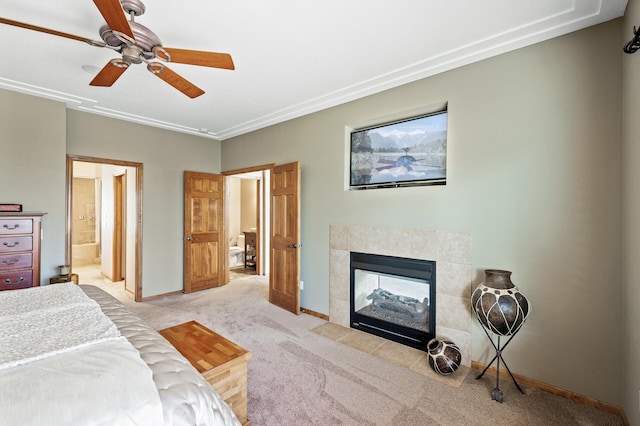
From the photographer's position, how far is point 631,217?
5.79 feet

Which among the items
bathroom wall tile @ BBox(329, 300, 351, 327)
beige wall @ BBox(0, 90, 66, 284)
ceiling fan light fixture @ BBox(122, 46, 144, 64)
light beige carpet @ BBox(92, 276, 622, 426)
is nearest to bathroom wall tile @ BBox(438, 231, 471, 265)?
light beige carpet @ BBox(92, 276, 622, 426)

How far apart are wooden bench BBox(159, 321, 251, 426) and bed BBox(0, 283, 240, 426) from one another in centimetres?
38

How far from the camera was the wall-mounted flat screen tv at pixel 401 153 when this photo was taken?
111 inches

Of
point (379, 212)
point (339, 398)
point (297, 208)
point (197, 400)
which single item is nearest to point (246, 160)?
point (297, 208)

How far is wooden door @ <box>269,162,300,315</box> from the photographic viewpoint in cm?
378

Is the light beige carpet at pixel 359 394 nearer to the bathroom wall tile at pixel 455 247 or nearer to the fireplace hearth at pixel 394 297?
the fireplace hearth at pixel 394 297

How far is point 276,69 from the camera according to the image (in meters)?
2.81

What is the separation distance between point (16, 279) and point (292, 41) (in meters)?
3.54

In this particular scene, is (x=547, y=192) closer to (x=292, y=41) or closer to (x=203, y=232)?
(x=292, y=41)

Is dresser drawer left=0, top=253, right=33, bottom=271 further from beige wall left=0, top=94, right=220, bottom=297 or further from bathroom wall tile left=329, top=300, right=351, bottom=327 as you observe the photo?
bathroom wall tile left=329, top=300, right=351, bottom=327

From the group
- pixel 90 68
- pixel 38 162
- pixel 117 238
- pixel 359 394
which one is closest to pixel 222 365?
pixel 359 394

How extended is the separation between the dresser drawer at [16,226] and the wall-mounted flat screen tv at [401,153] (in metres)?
3.42

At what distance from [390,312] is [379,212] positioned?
1115mm

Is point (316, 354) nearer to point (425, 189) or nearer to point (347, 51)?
point (425, 189)
